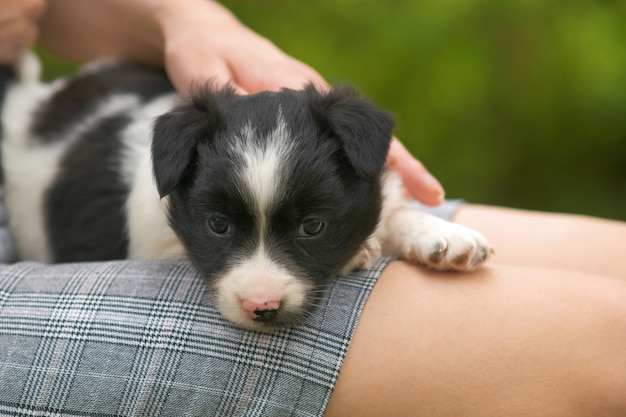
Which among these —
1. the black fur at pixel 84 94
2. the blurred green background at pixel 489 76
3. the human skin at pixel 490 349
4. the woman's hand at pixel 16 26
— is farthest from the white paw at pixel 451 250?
the blurred green background at pixel 489 76

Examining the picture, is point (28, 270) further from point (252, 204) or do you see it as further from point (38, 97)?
point (38, 97)

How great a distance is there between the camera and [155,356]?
2166 mm

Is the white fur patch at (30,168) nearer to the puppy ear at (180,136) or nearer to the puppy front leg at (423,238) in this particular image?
the puppy ear at (180,136)

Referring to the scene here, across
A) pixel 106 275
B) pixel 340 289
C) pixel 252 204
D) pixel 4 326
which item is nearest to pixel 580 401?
pixel 340 289

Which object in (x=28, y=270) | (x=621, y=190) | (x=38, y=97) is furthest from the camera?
(x=621, y=190)

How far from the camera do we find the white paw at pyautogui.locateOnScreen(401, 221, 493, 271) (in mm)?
2521

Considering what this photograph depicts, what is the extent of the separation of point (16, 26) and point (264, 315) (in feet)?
6.71

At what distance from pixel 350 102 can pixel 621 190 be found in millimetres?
3995

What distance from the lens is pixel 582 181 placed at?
589cm

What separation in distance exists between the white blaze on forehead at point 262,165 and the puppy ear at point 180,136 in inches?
5.7

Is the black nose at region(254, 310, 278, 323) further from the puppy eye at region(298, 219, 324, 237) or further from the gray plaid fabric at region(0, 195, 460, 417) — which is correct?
the puppy eye at region(298, 219, 324, 237)

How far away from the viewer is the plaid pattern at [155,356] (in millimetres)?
2129

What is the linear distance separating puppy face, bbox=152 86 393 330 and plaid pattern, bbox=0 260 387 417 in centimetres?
7

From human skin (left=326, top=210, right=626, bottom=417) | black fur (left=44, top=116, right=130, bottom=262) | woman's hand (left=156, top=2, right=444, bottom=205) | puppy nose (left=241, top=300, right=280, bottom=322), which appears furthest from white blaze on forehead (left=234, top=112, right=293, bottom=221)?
black fur (left=44, top=116, right=130, bottom=262)
